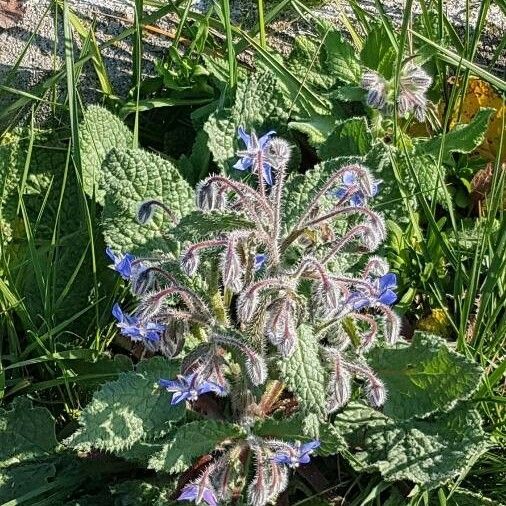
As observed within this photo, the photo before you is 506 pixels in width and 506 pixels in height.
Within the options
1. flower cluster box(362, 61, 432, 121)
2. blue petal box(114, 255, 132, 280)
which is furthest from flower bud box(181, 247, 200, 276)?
flower cluster box(362, 61, 432, 121)

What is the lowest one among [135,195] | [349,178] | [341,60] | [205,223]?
[135,195]

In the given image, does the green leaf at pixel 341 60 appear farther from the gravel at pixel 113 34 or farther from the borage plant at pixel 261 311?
the borage plant at pixel 261 311

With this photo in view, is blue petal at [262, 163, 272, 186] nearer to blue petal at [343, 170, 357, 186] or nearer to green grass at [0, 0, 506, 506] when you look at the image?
blue petal at [343, 170, 357, 186]

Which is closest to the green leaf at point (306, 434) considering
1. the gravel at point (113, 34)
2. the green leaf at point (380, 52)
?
the green leaf at point (380, 52)

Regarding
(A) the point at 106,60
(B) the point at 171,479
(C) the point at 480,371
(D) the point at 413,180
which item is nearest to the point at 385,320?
(C) the point at 480,371

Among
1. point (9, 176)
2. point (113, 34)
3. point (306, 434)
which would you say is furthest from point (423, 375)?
point (113, 34)

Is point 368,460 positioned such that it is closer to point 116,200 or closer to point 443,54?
point 116,200

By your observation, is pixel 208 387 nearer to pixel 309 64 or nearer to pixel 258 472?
pixel 258 472
